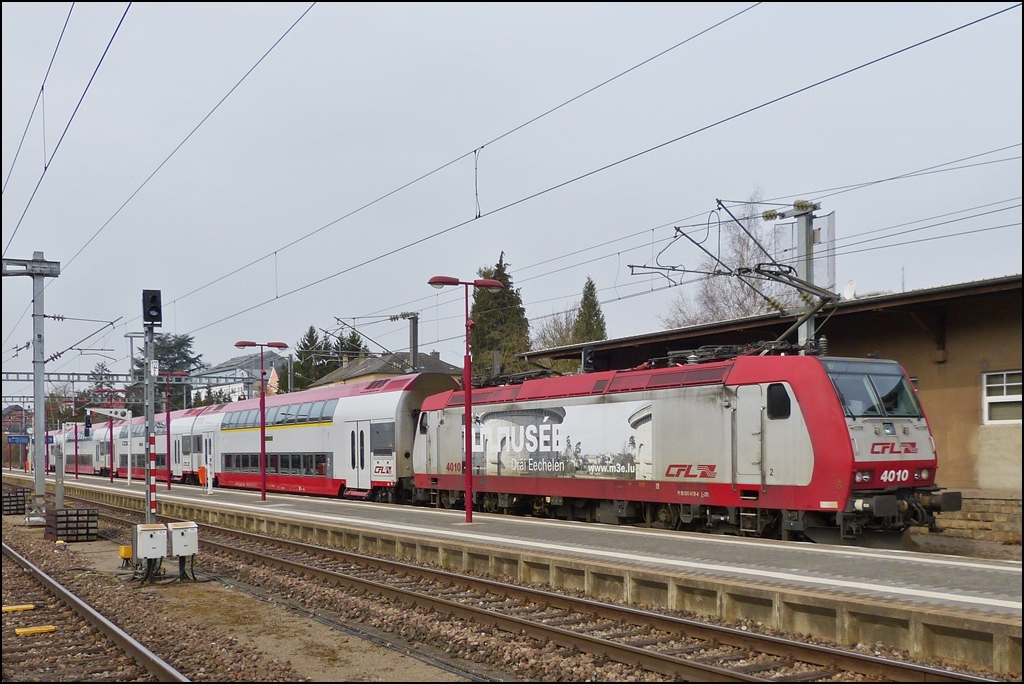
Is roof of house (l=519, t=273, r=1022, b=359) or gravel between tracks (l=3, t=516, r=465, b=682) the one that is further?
roof of house (l=519, t=273, r=1022, b=359)

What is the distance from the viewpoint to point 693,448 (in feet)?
53.6

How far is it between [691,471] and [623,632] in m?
6.41

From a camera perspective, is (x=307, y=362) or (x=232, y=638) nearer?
(x=232, y=638)

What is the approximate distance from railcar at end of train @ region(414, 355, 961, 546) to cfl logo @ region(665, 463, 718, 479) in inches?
0.7

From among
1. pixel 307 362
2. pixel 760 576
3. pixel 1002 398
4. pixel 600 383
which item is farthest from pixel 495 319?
pixel 760 576

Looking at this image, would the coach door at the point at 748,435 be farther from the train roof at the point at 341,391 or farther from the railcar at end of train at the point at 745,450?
the train roof at the point at 341,391

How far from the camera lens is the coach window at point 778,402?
1481 cm

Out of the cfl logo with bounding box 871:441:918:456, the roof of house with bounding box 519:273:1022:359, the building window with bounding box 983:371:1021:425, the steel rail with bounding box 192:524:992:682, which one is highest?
the roof of house with bounding box 519:273:1022:359

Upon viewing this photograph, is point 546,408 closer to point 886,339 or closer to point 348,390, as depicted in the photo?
point 886,339

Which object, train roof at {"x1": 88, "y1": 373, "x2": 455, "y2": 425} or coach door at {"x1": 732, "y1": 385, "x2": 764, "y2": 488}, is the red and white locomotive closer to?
coach door at {"x1": 732, "y1": 385, "x2": 764, "y2": 488}

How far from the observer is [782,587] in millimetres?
10164

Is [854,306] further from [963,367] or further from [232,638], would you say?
[232,638]

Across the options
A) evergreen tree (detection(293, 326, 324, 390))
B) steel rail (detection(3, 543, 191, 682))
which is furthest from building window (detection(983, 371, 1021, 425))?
evergreen tree (detection(293, 326, 324, 390))

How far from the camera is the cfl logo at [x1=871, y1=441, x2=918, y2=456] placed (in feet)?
47.0
